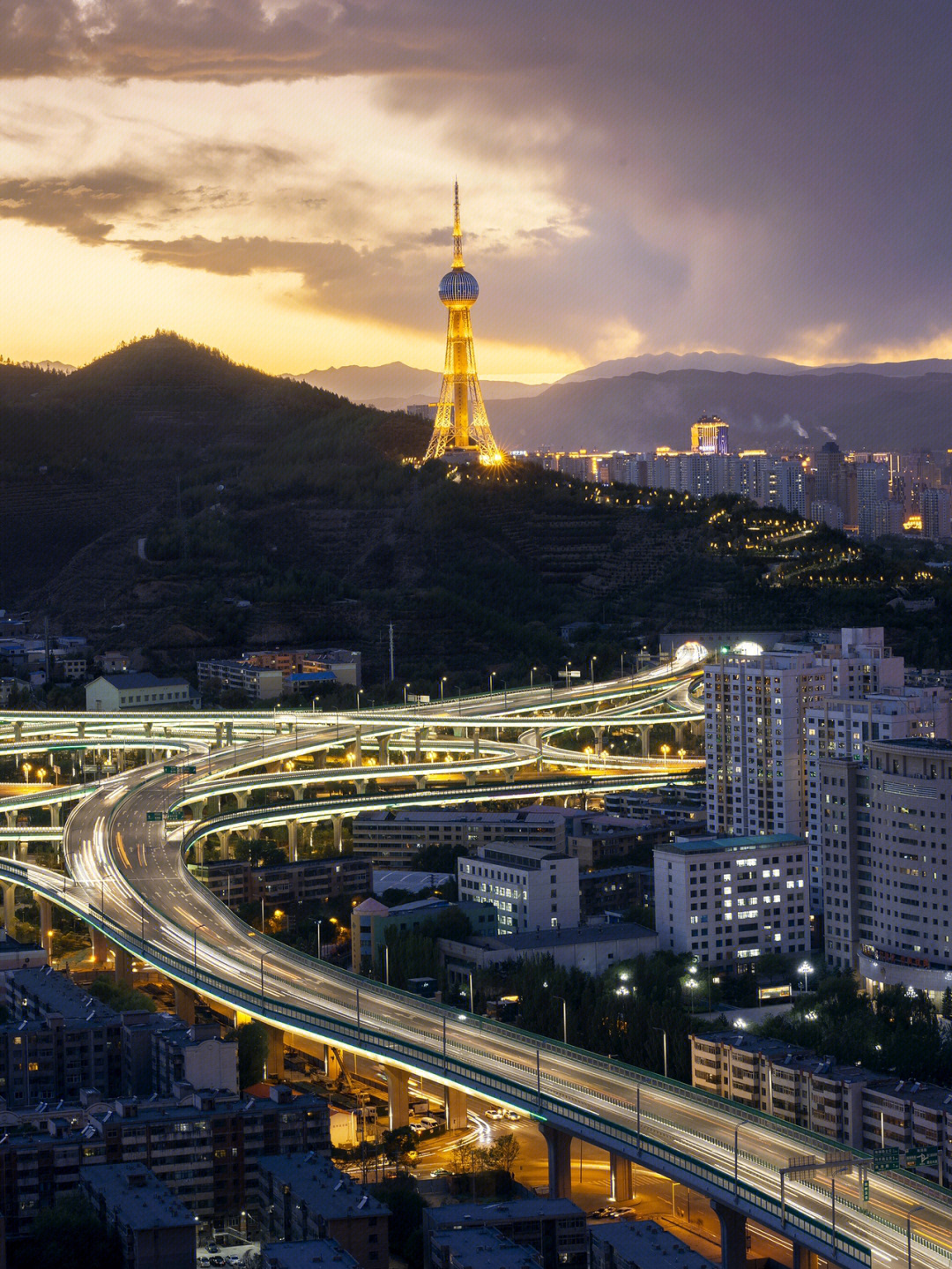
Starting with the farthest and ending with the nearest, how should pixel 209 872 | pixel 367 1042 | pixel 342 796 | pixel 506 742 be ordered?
pixel 506 742 → pixel 342 796 → pixel 209 872 → pixel 367 1042

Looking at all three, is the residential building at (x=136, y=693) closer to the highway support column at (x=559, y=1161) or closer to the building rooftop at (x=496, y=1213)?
the highway support column at (x=559, y=1161)

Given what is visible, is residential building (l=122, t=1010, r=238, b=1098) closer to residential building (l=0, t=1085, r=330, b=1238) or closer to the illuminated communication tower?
residential building (l=0, t=1085, r=330, b=1238)

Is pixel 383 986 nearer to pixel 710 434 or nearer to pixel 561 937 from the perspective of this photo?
pixel 561 937

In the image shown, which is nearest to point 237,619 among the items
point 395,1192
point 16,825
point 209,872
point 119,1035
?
point 16,825

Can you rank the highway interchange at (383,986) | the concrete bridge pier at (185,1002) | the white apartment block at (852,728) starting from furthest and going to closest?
the white apartment block at (852,728)
the concrete bridge pier at (185,1002)
the highway interchange at (383,986)

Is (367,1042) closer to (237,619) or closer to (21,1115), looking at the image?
(21,1115)

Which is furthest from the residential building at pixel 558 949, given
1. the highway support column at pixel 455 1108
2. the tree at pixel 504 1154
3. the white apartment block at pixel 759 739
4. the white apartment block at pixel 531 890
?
the tree at pixel 504 1154

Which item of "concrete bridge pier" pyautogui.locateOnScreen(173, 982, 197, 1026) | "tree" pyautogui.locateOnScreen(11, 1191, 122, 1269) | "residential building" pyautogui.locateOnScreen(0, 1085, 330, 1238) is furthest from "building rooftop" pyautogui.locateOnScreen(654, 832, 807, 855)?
"tree" pyautogui.locateOnScreen(11, 1191, 122, 1269)
